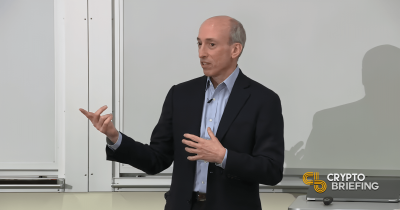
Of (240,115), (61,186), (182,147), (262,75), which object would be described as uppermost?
(262,75)

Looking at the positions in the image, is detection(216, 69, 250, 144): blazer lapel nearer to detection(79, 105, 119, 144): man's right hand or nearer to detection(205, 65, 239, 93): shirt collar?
detection(205, 65, 239, 93): shirt collar

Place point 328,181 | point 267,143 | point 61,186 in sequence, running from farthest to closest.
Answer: point 61,186 < point 328,181 < point 267,143

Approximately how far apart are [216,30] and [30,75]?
5.34 feet

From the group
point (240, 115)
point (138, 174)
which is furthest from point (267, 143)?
point (138, 174)

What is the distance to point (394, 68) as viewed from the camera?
269cm

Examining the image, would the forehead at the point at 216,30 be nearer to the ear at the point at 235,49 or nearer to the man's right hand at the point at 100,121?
the ear at the point at 235,49

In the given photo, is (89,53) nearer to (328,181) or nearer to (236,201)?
(236,201)

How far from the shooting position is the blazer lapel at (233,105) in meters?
1.56

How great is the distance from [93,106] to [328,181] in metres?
1.63

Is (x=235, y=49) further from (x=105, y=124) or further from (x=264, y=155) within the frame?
(x=105, y=124)

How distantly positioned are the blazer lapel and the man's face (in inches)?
4.4

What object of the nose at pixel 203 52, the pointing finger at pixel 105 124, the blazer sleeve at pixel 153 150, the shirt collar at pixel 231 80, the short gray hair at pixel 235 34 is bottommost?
the blazer sleeve at pixel 153 150

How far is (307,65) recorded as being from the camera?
2693mm

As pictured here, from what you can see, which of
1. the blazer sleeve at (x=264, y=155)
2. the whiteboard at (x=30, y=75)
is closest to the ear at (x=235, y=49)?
the blazer sleeve at (x=264, y=155)
